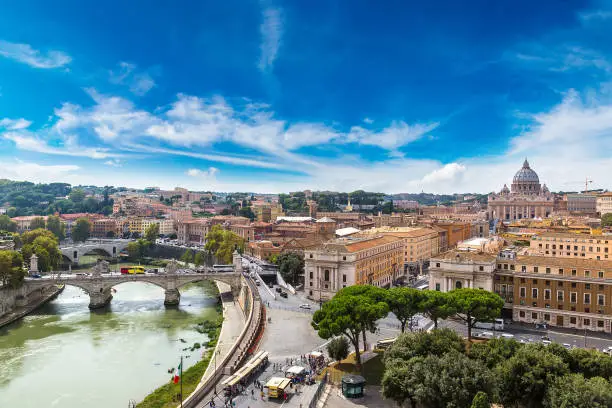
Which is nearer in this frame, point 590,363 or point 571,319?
point 590,363

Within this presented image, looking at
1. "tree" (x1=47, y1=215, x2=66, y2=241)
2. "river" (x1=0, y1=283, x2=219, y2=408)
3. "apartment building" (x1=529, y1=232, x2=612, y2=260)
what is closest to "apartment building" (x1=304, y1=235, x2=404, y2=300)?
"river" (x1=0, y1=283, x2=219, y2=408)

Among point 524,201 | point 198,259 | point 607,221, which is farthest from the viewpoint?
point 524,201

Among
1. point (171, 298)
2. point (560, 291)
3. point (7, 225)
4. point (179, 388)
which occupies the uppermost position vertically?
point (7, 225)

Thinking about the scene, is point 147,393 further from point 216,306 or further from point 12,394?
point 216,306

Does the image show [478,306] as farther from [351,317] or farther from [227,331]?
[227,331]

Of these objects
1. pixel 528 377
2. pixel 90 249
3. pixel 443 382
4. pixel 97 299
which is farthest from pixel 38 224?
pixel 528 377

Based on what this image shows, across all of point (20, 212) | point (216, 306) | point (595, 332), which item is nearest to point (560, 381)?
point (595, 332)

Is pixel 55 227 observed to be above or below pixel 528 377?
above

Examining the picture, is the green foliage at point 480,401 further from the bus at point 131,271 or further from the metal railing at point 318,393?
the bus at point 131,271
